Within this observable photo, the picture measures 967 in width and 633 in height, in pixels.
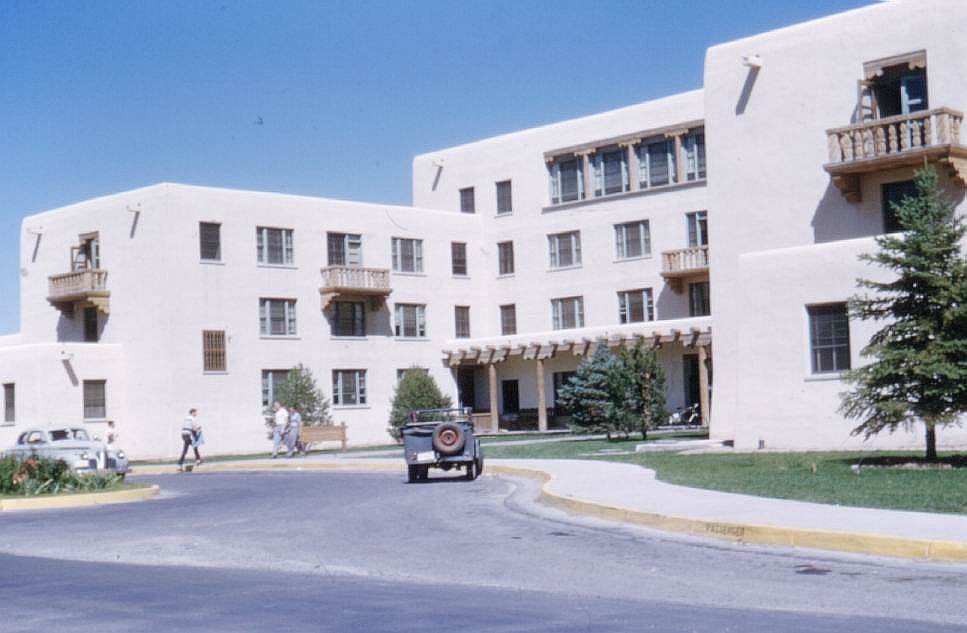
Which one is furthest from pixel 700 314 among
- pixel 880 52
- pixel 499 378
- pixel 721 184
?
pixel 880 52

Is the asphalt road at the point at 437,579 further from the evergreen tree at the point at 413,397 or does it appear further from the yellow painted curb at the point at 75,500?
the evergreen tree at the point at 413,397

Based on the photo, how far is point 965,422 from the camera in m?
24.0

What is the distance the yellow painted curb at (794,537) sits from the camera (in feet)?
37.3

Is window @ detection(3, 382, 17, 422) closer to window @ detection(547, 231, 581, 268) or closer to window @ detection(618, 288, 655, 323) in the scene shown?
window @ detection(547, 231, 581, 268)

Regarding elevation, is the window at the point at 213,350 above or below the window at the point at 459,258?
below

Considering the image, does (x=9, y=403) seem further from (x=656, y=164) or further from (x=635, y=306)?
(x=656, y=164)

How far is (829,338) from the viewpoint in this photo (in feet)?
86.3

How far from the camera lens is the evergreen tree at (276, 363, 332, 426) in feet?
157

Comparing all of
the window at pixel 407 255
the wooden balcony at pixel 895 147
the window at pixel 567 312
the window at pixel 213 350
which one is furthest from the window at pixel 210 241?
the wooden balcony at pixel 895 147

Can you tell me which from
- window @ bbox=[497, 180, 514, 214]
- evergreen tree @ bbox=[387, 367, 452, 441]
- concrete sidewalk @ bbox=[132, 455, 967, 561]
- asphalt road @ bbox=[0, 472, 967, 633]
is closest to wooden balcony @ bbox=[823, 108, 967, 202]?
concrete sidewalk @ bbox=[132, 455, 967, 561]

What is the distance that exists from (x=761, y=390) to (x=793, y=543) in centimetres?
1498

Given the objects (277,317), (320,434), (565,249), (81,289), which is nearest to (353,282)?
(277,317)

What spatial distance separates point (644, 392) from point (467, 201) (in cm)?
2357

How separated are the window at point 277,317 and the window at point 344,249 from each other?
2759mm
